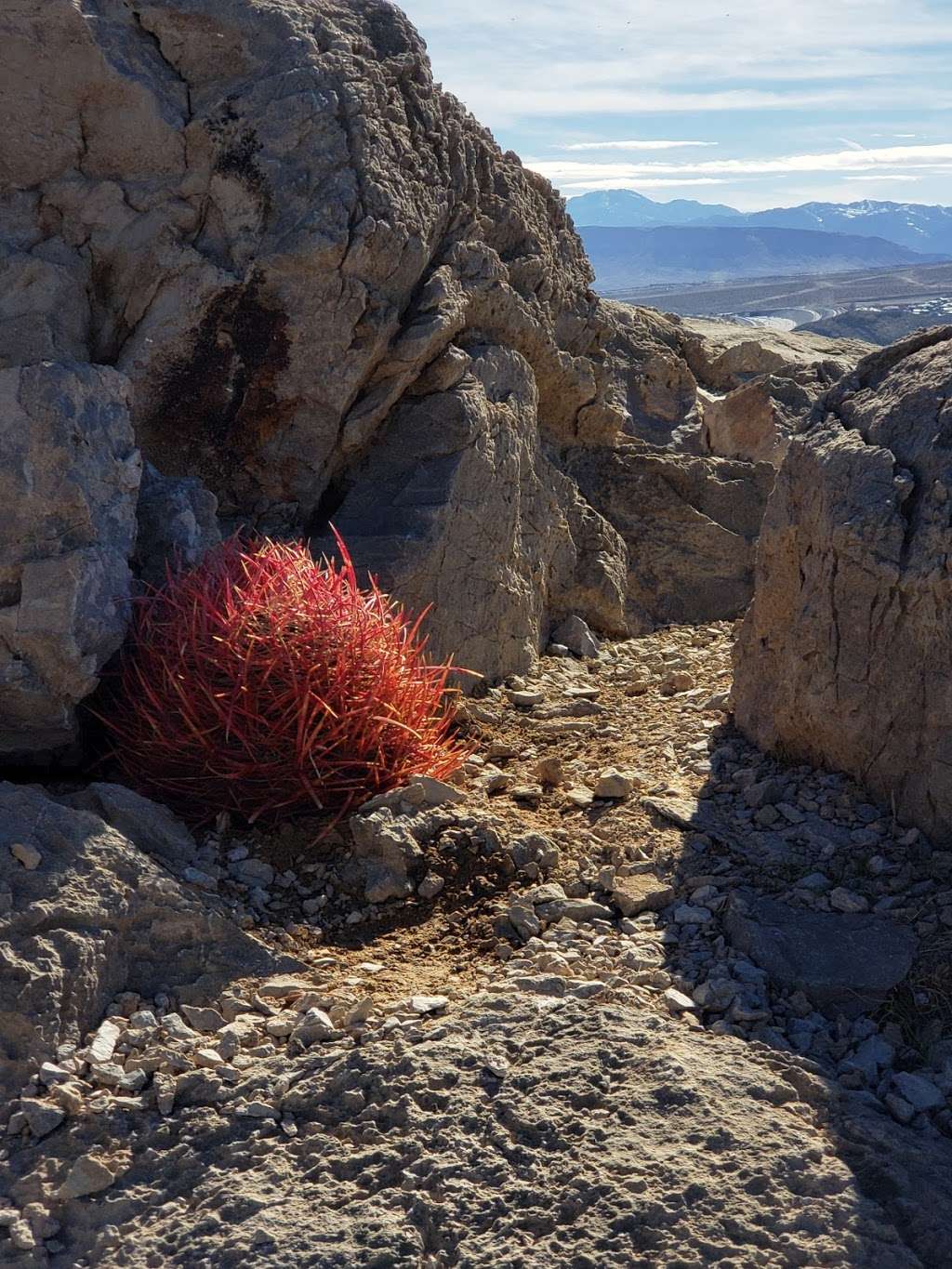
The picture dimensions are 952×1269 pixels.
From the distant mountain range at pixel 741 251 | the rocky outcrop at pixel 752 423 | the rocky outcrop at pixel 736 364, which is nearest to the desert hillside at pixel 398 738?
the rocky outcrop at pixel 752 423

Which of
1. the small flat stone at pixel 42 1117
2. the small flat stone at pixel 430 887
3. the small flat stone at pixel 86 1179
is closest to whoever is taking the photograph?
the small flat stone at pixel 86 1179

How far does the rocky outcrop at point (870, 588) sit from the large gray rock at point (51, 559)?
7.13 feet

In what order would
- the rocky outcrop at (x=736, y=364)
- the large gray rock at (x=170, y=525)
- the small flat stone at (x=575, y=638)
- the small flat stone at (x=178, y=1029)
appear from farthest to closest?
the rocky outcrop at (x=736, y=364), the small flat stone at (x=575, y=638), the large gray rock at (x=170, y=525), the small flat stone at (x=178, y=1029)

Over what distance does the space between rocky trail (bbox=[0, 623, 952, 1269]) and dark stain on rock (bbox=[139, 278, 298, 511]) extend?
1.76 metres

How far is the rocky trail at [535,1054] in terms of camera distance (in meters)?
2.40

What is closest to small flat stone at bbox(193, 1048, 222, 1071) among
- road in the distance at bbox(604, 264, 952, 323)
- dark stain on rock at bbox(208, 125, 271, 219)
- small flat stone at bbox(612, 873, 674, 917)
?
small flat stone at bbox(612, 873, 674, 917)

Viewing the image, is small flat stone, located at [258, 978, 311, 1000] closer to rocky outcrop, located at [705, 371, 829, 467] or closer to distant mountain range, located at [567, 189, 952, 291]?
rocky outcrop, located at [705, 371, 829, 467]

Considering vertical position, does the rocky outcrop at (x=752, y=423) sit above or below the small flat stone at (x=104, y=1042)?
above

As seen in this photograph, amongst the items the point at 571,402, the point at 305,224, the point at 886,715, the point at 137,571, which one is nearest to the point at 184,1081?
the point at 137,571

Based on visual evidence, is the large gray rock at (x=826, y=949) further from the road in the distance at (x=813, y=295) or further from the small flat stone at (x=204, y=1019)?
the road in the distance at (x=813, y=295)

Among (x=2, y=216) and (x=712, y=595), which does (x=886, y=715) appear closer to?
(x=712, y=595)

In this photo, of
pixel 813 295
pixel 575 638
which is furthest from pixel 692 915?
pixel 813 295

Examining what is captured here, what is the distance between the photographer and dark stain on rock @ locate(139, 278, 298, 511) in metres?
4.99

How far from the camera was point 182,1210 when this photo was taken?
2.46m
